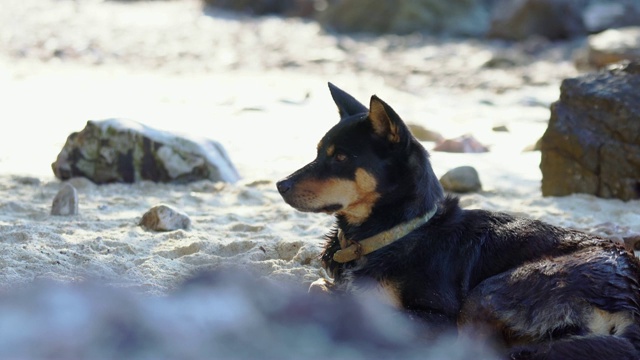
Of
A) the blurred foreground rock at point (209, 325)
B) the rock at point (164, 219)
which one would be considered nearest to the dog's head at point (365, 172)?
the blurred foreground rock at point (209, 325)

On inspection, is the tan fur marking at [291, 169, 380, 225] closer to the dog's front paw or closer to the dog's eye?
the dog's eye

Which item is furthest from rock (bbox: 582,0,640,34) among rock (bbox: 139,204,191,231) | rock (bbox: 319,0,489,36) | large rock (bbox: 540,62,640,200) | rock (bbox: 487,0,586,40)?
rock (bbox: 139,204,191,231)

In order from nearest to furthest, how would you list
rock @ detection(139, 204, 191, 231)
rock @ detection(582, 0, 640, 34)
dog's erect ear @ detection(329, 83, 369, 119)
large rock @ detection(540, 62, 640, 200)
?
dog's erect ear @ detection(329, 83, 369, 119)
rock @ detection(139, 204, 191, 231)
large rock @ detection(540, 62, 640, 200)
rock @ detection(582, 0, 640, 34)

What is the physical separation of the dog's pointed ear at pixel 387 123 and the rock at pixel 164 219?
1.88m

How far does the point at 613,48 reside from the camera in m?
15.1

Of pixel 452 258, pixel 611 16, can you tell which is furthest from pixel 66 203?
pixel 611 16

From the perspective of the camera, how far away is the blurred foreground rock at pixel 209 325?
3.91 metres

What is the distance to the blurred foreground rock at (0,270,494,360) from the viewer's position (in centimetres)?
391

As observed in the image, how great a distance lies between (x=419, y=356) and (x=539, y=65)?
40.0 ft

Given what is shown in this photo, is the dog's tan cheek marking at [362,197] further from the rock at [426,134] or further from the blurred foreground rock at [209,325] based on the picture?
the rock at [426,134]

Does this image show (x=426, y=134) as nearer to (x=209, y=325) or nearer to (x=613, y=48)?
(x=209, y=325)

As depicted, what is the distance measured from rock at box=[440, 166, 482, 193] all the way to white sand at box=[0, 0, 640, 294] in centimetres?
15

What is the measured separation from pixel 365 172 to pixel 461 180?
2887 mm

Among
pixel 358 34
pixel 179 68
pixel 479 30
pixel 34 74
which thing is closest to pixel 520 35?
pixel 479 30
